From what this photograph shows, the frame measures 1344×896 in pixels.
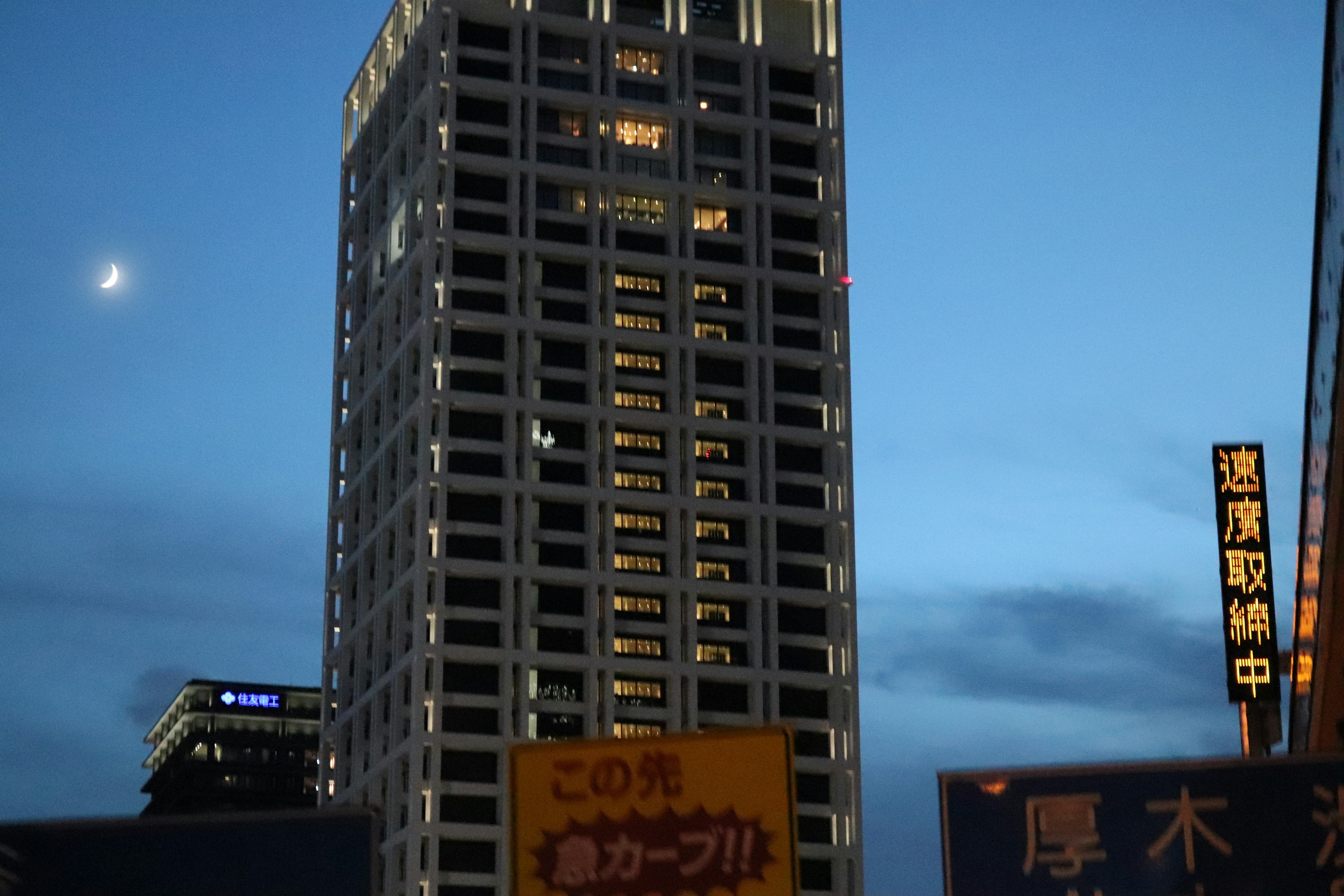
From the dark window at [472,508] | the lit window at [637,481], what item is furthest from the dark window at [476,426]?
the lit window at [637,481]

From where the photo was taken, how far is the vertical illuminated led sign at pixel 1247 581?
67750 millimetres

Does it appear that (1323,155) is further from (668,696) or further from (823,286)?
(823,286)

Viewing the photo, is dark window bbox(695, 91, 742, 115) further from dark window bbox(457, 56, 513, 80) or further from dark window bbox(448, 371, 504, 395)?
dark window bbox(448, 371, 504, 395)

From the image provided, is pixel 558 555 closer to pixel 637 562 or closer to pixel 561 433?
pixel 637 562

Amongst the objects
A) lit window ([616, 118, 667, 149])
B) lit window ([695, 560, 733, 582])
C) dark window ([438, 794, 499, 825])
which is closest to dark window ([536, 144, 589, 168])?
lit window ([616, 118, 667, 149])

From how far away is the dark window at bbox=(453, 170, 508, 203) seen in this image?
12275 centimetres

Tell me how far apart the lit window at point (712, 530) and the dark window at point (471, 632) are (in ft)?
44.2

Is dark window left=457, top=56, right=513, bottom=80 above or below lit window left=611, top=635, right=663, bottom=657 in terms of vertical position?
above

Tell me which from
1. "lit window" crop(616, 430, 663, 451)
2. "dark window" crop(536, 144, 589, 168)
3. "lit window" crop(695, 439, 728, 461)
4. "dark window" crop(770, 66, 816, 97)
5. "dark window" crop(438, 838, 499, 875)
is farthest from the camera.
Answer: "dark window" crop(770, 66, 816, 97)

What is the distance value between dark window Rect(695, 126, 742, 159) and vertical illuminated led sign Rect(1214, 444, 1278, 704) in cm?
6449

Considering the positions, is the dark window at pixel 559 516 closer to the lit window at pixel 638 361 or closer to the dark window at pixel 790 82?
the lit window at pixel 638 361

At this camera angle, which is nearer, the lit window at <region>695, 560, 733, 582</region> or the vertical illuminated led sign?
the vertical illuminated led sign

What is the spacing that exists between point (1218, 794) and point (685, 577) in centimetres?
10350

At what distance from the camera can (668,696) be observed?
380ft
